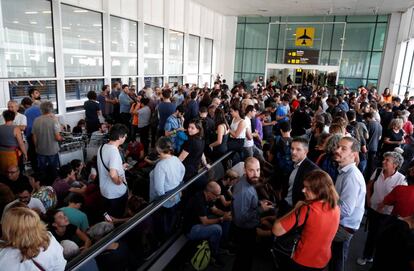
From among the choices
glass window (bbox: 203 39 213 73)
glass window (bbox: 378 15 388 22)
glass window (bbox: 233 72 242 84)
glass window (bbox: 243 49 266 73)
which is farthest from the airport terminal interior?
glass window (bbox: 233 72 242 84)

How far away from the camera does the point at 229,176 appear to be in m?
4.69

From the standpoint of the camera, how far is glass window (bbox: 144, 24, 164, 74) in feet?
41.9

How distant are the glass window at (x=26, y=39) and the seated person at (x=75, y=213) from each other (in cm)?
576

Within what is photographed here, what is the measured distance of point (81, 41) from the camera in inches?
387

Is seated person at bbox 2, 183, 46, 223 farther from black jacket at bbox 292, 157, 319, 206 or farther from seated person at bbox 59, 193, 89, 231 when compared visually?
black jacket at bbox 292, 157, 319, 206

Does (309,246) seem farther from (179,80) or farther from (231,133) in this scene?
(179,80)

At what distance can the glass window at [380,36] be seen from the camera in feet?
55.3

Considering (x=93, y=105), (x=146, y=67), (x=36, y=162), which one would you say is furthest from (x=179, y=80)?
(x=36, y=162)

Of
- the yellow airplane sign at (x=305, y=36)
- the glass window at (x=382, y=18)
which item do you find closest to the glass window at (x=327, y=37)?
the yellow airplane sign at (x=305, y=36)

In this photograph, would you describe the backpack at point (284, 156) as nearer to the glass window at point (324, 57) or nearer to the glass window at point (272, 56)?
the glass window at point (324, 57)

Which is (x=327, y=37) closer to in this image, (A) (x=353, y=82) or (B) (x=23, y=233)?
(A) (x=353, y=82)

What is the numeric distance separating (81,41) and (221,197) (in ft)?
26.5

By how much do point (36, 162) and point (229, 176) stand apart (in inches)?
163

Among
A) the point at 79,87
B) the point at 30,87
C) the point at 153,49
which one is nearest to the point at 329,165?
the point at 30,87
